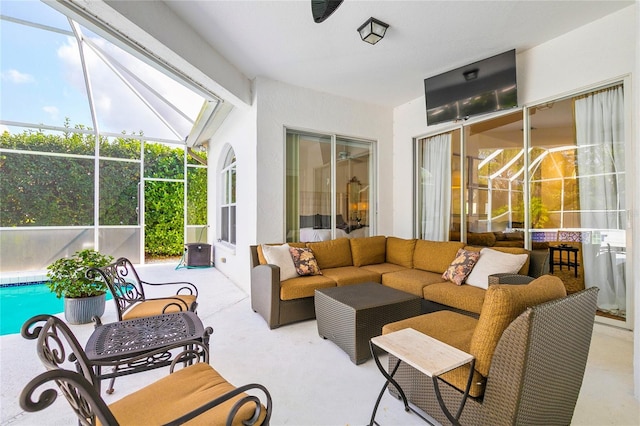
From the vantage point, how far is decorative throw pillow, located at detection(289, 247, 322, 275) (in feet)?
11.6

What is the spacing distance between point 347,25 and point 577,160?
9.59 ft

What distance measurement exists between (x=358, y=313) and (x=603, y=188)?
295 cm

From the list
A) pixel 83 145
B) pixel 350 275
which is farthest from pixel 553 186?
pixel 83 145

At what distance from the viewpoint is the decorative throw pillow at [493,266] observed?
2.97 metres

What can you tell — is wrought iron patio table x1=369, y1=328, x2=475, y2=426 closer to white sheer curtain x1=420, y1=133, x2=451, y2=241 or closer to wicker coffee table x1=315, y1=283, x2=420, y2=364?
wicker coffee table x1=315, y1=283, x2=420, y2=364

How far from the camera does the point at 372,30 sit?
2.95m

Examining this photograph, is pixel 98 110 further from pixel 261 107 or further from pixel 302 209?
pixel 302 209

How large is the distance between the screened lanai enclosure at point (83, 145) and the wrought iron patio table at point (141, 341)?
374 cm

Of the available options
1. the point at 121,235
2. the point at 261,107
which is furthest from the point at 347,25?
the point at 121,235

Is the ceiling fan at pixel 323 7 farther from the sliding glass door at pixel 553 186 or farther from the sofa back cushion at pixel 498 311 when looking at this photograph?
the sliding glass door at pixel 553 186

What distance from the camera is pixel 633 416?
5.89 ft

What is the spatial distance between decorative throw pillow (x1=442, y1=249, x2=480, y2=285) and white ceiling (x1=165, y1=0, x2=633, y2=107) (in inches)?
95.3

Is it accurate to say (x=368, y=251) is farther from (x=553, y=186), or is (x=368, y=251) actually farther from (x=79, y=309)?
(x=79, y=309)

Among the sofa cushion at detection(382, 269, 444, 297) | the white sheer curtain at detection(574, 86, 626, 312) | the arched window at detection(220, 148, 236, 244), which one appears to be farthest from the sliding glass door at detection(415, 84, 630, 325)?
the arched window at detection(220, 148, 236, 244)
